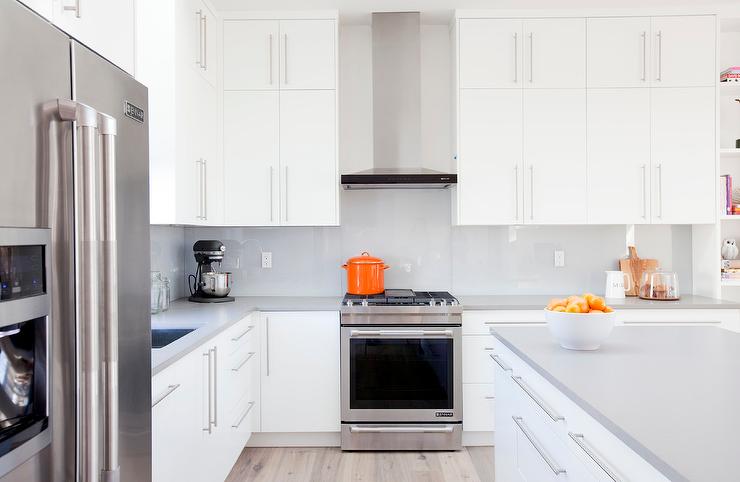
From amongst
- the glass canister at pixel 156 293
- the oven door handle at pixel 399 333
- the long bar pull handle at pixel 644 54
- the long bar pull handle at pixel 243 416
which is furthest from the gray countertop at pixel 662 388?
the long bar pull handle at pixel 644 54

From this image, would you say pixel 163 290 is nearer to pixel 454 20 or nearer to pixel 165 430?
pixel 165 430

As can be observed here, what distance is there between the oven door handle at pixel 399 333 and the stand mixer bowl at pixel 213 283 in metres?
0.86

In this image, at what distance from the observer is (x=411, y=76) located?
336 centimetres

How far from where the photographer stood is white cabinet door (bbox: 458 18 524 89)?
3.17 metres

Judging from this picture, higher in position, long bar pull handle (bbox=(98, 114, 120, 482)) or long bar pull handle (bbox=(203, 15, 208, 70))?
long bar pull handle (bbox=(203, 15, 208, 70))

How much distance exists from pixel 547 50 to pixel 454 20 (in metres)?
0.63

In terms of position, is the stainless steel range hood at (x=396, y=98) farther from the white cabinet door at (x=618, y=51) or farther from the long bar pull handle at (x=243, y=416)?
the long bar pull handle at (x=243, y=416)

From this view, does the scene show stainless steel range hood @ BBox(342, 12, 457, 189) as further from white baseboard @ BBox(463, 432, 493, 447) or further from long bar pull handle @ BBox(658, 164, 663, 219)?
white baseboard @ BBox(463, 432, 493, 447)

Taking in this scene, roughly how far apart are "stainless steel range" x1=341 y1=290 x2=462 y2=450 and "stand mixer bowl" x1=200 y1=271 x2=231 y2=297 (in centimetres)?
80

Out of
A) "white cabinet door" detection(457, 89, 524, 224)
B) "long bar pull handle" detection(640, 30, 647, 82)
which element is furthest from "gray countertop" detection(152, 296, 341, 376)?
"long bar pull handle" detection(640, 30, 647, 82)

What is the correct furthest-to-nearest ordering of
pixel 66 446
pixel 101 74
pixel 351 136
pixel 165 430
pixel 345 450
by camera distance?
pixel 351 136 → pixel 345 450 → pixel 165 430 → pixel 101 74 → pixel 66 446

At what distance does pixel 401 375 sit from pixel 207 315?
3.84 ft

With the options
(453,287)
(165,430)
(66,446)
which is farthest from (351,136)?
(66,446)

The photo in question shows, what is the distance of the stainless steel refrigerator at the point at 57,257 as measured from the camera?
2.54 feet
